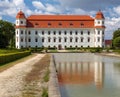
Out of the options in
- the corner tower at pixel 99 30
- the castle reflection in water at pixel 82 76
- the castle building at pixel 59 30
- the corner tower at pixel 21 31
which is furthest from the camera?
the castle building at pixel 59 30

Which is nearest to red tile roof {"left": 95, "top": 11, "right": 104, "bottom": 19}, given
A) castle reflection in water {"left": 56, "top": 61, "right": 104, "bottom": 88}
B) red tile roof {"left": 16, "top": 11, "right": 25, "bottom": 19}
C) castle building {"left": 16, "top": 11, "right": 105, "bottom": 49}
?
castle building {"left": 16, "top": 11, "right": 105, "bottom": 49}

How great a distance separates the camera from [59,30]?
9425 cm

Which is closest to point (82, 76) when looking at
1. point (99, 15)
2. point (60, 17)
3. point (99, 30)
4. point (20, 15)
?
point (99, 30)

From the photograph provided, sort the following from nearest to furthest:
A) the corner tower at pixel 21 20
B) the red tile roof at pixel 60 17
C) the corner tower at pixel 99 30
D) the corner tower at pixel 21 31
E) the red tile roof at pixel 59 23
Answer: the corner tower at pixel 99 30 → the corner tower at pixel 21 31 → the corner tower at pixel 21 20 → the red tile roof at pixel 59 23 → the red tile roof at pixel 60 17

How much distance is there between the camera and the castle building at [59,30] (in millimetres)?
92312

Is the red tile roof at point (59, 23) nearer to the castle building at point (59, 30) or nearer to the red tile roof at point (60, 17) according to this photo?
the castle building at point (59, 30)

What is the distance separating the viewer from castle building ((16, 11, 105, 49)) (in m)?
92.3

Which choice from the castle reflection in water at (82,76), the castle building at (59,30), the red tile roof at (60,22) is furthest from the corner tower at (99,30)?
the castle reflection in water at (82,76)

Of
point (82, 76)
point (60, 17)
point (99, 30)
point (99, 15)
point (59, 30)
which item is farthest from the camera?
point (60, 17)

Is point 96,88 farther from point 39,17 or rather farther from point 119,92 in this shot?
point 39,17

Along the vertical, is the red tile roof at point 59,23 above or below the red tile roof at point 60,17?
below

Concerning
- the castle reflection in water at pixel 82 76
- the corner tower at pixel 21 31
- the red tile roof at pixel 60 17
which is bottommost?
the castle reflection in water at pixel 82 76

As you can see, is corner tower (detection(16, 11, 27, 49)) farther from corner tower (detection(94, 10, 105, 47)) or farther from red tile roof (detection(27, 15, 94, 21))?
corner tower (detection(94, 10, 105, 47))

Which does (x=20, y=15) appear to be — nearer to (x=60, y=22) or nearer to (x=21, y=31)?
(x=21, y=31)
